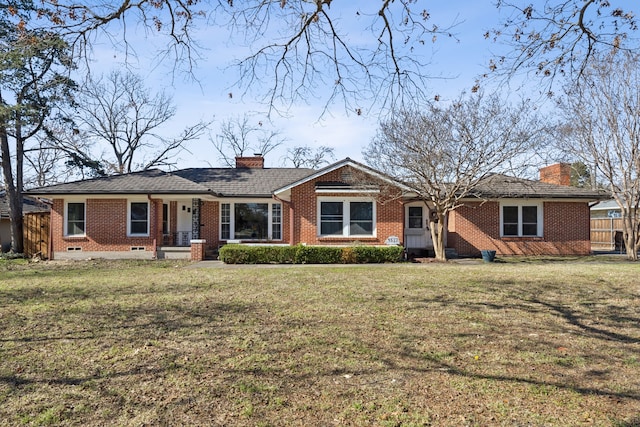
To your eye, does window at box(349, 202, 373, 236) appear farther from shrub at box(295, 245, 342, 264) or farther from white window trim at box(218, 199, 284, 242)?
white window trim at box(218, 199, 284, 242)

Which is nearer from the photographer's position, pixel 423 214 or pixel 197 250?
pixel 197 250

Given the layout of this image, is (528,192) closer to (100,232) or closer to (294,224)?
(294,224)

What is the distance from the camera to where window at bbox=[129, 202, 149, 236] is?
1936cm

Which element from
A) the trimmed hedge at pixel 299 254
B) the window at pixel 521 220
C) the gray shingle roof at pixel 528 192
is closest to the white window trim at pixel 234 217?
the trimmed hedge at pixel 299 254

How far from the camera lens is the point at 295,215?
18891mm

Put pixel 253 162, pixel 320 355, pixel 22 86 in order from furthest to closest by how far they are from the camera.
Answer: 1. pixel 253 162
2. pixel 22 86
3. pixel 320 355

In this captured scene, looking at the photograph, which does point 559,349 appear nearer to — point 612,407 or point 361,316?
point 612,407

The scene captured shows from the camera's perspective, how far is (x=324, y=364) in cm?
509

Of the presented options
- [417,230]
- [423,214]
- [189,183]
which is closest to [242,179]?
[189,183]

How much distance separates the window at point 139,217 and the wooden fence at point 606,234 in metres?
26.0

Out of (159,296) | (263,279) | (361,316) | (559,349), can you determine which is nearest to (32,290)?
(159,296)

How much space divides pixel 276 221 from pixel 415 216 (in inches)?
264

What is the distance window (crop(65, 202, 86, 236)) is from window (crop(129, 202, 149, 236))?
2104 millimetres

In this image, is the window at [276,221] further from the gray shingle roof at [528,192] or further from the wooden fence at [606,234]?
the wooden fence at [606,234]
